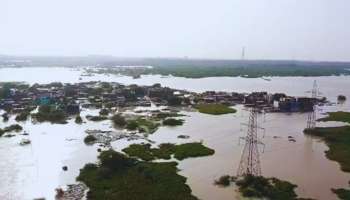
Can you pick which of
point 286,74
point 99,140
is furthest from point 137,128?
point 286,74

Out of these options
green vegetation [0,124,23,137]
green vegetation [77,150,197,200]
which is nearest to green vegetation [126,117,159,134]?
green vegetation [0,124,23,137]

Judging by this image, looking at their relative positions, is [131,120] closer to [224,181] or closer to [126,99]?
[126,99]

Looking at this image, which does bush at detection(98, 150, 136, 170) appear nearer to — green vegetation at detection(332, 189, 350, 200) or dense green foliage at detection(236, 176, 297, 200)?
dense green foliage at detection(236, 176, 297, 200)

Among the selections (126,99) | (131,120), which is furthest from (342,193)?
(126,99)

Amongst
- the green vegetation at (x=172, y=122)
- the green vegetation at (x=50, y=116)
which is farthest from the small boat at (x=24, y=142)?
the green vegetation at (x=172, y=122)

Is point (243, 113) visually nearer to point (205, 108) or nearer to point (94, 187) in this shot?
point (205, 108)

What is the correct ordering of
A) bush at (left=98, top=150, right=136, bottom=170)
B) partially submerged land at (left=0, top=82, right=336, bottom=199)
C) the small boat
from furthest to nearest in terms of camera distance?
the small boat, bush at (left=98, top=150, right=136, bottom=170), partially submerged land at (left=0, top=82, right=336, bottom=199)

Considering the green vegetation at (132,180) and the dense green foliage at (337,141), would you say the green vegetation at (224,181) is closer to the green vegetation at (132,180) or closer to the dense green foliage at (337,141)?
the green vegetation at (132,180)
